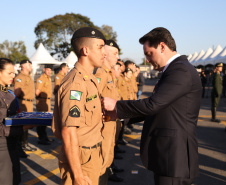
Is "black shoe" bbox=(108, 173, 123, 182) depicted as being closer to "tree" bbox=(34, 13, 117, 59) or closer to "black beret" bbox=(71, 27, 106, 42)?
"black beret" bbox=(71, 27, 106, 42)

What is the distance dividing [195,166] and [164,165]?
0.32 metres

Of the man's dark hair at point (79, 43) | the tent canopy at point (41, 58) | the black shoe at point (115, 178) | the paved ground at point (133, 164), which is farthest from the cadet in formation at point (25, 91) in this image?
the tent canopy at point (41, 58)

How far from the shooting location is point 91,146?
210 centimetres

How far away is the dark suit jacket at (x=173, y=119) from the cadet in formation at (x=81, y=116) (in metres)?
0.40

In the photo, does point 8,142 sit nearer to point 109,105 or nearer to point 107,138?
point 109,105

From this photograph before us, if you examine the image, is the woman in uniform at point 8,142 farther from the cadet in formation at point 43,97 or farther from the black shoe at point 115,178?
the cadet in formation at point 43,97

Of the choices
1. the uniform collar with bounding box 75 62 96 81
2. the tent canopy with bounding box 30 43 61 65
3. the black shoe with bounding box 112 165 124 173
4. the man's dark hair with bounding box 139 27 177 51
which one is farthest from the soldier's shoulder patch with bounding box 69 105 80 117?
the tent canopy with bounding box 30 43 61 65

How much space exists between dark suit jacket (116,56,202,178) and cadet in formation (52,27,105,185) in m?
0.40

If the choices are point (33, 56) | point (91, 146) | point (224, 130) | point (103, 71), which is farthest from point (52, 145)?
point (33, 56)

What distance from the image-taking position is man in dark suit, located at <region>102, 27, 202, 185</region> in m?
2.04

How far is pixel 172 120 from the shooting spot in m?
2.06

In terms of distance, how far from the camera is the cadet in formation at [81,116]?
73.7 inches

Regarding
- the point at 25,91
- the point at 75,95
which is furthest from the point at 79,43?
the point at 25,91

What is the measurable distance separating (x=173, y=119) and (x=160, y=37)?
79 centimetres
